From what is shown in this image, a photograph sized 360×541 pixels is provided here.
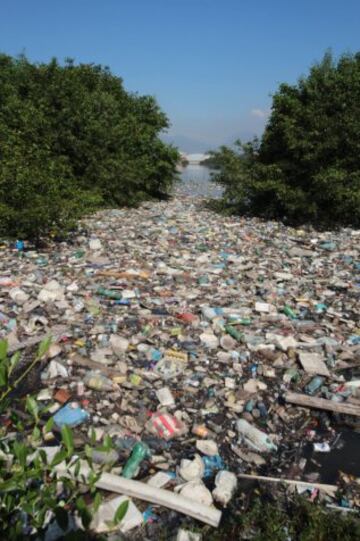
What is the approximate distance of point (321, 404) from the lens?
10.4ft

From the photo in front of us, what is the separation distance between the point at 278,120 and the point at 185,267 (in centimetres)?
571

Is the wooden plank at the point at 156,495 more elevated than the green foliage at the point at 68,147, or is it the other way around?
the green foliage at the point at 68,147

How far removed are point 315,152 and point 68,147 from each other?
581cm

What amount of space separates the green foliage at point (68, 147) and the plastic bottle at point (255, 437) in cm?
467

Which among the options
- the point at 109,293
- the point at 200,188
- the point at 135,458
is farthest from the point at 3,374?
the point at 200,188

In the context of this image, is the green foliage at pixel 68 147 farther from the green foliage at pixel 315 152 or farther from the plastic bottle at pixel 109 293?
the green foliage at pixel 315 152

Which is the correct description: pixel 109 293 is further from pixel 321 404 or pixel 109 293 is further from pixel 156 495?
pixel 156 495

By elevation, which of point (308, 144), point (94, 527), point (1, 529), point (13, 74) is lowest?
point (94, 527)

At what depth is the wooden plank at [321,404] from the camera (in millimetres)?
3102

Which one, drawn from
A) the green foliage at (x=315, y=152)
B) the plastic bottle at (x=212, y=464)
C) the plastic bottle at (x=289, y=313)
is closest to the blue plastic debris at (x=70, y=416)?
the plastic bottle at (x=212, y=464)

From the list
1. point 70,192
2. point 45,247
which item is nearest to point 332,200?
point 70,192

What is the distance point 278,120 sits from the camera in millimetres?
9953

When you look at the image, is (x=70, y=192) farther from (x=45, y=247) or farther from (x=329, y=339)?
(x=329, y=339)

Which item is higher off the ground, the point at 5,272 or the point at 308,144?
the point at 308,144
